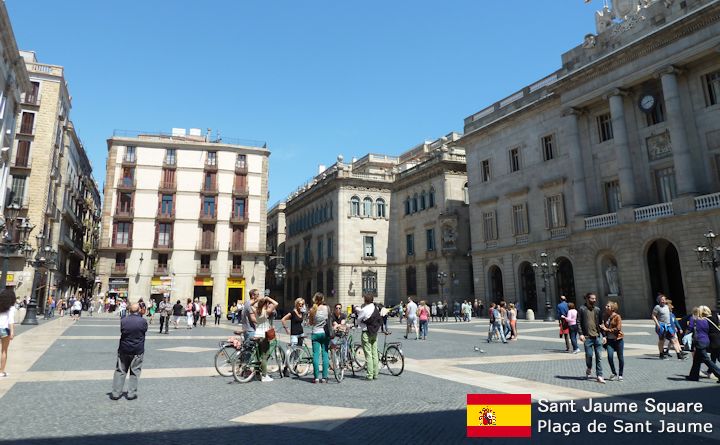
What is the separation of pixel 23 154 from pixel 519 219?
4110 centimetres

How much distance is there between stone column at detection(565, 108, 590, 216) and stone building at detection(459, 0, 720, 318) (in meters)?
0.08

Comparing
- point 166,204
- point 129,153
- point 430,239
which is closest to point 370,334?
point 430,239

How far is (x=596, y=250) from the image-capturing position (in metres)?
30.7

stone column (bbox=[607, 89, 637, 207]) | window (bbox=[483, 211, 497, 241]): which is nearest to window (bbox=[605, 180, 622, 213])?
stone column (bbox=[607, 89, 637, 207])

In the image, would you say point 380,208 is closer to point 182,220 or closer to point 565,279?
point 182,220

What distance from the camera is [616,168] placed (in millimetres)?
31125

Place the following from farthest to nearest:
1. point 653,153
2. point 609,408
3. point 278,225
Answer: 1. point 278,225
2. point 653,153
3. point 609,408

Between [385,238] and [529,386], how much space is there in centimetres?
4412

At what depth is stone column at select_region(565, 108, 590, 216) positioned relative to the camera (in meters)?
32.1

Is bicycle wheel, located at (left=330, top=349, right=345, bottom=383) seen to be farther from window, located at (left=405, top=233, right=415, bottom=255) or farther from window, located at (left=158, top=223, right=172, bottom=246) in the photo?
window, located at (left=158, top=223, right=172, bottom=246)

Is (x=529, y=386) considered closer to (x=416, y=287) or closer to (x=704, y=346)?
(x=704, y=346)

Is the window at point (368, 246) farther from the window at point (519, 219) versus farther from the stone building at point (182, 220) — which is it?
the window at point (519, 219)

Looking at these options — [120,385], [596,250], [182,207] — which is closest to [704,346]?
[120,385]

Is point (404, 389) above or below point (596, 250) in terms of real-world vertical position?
below
